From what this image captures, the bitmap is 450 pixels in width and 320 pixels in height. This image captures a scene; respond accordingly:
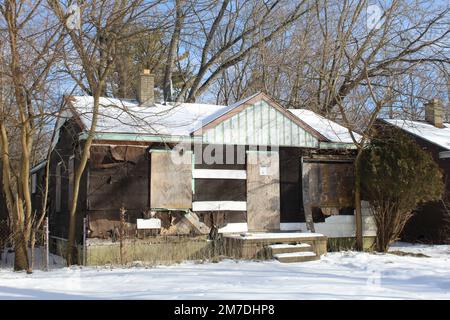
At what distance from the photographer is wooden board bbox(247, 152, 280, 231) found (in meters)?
14.0

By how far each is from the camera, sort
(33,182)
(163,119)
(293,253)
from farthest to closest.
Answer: (33,182), (163,119), (293,253)

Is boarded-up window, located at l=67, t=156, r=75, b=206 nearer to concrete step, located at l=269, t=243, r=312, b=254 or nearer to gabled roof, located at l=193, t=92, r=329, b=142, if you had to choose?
gabled roof, located at l=193, t=92, r=329, b=142

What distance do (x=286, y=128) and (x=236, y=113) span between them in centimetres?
159

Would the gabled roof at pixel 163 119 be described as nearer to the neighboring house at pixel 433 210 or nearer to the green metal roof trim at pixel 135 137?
the green metal roof trim at pixel 135 137

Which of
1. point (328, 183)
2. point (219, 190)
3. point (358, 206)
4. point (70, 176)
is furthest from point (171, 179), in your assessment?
point (358, 206)

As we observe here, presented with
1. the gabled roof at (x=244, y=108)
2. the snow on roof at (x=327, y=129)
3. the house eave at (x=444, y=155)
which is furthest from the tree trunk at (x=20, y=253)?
the house eave at (x=444, y=155)

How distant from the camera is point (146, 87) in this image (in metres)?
15.7

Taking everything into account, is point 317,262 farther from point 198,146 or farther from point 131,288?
point 131,288

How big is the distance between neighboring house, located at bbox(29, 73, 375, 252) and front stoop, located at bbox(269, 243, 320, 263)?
63.7 inches

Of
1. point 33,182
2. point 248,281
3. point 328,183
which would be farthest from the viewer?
point 33,182

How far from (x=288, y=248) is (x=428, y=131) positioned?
10211 mm

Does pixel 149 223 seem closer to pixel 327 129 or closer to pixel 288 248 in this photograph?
pixel 288 248

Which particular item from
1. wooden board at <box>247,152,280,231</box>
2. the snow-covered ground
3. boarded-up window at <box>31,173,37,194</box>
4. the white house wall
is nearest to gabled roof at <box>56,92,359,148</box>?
the white house wall

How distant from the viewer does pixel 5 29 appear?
10633 millimetres
